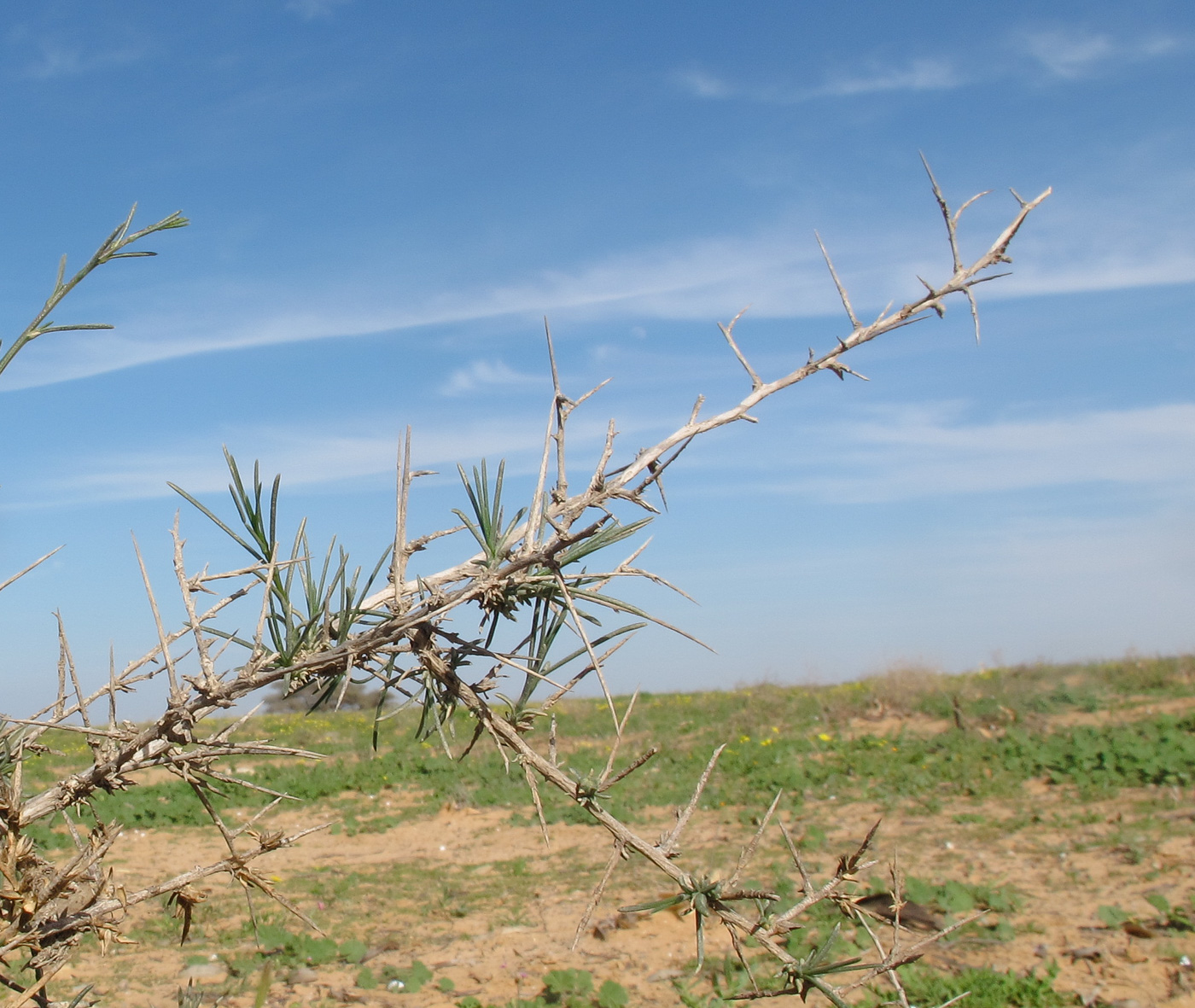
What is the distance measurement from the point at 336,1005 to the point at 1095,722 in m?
9.25

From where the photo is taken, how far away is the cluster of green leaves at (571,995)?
4953 millimetres

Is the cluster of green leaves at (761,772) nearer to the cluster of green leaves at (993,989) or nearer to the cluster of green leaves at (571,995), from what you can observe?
the cluster of green leaves at (571,995)

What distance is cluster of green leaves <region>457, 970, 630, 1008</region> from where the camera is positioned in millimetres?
4953

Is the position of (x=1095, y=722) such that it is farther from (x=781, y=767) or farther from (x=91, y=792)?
(x=91, y=792)

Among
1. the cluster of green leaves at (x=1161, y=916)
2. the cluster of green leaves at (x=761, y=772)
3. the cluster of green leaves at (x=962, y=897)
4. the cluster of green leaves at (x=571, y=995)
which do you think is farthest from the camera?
the cluster of green leaves at (x=761, y=772)

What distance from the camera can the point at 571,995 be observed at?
507 centimetres

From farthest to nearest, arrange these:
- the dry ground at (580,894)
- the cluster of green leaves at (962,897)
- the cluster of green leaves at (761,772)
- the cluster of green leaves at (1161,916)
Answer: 1. the cluster of green leaves at (761,772)
2. the cluster of green leaves at (962,897)
3. the cluster of green leaves at (1161,916)
4. the dry ground at (580,894)

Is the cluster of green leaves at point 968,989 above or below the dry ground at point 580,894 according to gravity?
above

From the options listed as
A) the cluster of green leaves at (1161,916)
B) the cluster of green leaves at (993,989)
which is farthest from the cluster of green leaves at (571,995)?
the cluster of green leaves at (1161,916)

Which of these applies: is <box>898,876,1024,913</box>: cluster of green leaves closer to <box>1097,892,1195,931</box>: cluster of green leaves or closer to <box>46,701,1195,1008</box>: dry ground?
<box>46,701,1195,1008</box>: dry ground

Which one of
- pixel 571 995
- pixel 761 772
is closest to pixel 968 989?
pixel 571 995

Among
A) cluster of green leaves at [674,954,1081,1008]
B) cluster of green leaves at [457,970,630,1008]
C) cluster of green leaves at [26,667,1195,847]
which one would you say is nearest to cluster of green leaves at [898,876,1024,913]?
cluster of green leaves at [674,954,1081,1008]

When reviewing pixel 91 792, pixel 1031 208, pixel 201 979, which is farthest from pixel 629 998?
pixel 1031 208

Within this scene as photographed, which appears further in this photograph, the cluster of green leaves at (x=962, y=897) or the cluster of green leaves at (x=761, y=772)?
the cluster of green leaves at (x=761, y=772)
